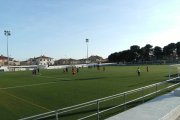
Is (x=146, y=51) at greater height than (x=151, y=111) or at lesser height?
greater

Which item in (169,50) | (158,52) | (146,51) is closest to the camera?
(169,50)

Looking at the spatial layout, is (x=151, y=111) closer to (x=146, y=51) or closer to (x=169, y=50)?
(x=146, y=51)

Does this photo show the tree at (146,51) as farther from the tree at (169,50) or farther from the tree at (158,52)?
the tree at (169,50)

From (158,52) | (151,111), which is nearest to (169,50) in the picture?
(158,52)

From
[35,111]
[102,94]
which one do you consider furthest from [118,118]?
[102,94]

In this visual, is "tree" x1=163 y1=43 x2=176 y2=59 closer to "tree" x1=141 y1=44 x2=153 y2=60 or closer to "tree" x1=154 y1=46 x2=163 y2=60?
"tree" x1=154 y1=46 x2=163 y2=60

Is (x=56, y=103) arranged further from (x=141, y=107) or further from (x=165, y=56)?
(x=165, y=56)

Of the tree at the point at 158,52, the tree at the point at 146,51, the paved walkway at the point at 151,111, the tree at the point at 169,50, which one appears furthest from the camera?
the tree at the point at 158,52

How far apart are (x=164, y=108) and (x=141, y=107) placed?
1.09 meters

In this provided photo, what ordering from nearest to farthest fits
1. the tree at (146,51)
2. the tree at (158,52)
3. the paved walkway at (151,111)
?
the paved walkway at (151,111) → the tree at (146,51) → the tree at (158,52)

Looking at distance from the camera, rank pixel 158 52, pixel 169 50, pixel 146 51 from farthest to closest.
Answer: pixel 158 52 < pixel 146 51 < pixel 169 50

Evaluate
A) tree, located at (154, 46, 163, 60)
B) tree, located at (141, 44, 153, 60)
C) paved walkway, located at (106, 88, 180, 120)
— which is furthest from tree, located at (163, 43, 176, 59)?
paved walkway, located at (106, 88, 180, 120)

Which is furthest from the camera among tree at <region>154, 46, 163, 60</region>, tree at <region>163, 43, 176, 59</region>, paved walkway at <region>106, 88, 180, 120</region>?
tree at <region>154, 46, 163, 60</region>

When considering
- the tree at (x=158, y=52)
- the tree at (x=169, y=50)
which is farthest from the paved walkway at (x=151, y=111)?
the tree at (x=169, y=50)
